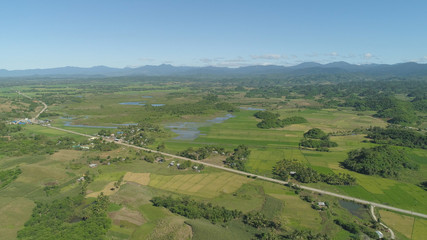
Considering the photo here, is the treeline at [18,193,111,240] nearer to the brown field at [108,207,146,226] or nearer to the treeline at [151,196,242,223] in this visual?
the brown field at [108,207,146,226]

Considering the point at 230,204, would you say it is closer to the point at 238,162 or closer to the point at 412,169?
the point at 238,162

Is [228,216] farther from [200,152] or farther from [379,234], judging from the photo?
[200,152]

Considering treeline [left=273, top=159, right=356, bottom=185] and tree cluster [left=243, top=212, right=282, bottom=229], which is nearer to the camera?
tree cluster [left=243, top=212, right=282, bottom=229]

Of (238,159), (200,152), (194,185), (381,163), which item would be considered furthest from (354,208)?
(200,152)

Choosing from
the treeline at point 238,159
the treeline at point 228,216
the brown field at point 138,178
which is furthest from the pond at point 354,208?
the brown field at point 138,178

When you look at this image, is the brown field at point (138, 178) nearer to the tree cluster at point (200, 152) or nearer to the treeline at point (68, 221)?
the treeline at point (68, 221)

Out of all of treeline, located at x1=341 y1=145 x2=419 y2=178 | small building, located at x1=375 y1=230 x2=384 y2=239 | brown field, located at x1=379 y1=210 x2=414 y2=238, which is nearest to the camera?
small building, located at x1=375 y1=230 x2=384 y2=239

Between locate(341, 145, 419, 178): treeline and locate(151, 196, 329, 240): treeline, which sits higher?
locate(341, 145, 419, 178): treeline

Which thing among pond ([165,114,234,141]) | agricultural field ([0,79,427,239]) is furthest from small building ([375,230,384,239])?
pond ([165,114,234,141])
